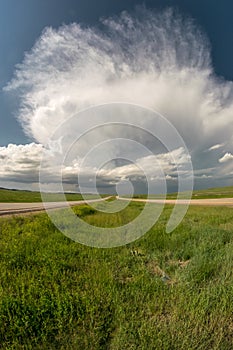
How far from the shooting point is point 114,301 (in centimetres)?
384

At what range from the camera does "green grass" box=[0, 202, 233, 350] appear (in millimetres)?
3041

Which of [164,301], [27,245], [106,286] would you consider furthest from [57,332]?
[27,245]

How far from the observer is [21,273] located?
17.2 feet

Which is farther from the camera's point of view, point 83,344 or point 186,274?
point 186,274

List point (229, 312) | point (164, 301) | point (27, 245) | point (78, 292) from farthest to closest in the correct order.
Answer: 1. point (27, 245)
2. point (78, 292)
3. point (164, 301)
4. point (229, 312)

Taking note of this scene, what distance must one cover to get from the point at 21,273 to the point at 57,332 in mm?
2417

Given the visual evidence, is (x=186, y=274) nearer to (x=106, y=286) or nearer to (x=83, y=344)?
(x=106, y=286)

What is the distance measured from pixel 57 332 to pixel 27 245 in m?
4.66

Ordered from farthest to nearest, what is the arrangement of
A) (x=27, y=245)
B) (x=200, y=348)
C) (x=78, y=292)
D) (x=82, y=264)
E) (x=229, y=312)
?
1. (x=27, y=245)
2. (x=82, y=264)
3. (x=78, y=292)
4. (x=229, y=312)
5. (x=200, y=348)

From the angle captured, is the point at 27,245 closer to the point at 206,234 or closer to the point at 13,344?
the point at 13,344

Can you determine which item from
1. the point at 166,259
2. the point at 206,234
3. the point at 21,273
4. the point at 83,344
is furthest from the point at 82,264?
the point at 206,234

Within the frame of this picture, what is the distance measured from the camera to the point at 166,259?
21.8 feet

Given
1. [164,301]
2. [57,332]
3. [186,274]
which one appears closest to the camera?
[57,332]

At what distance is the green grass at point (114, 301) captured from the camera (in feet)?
9.98
